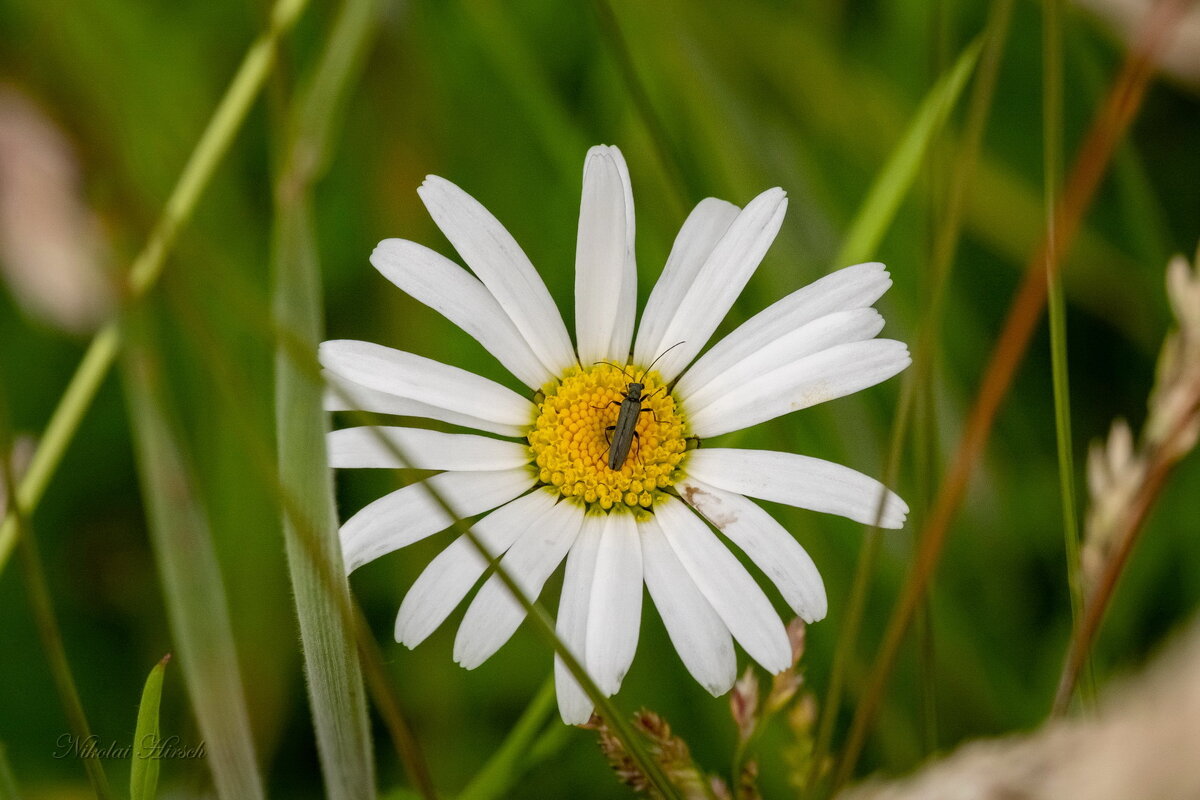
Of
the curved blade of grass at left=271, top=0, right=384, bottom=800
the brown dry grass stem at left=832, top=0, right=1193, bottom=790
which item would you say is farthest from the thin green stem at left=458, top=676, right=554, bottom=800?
the brown dry grass stem at left=832, top=0, right=1193, bottom=790

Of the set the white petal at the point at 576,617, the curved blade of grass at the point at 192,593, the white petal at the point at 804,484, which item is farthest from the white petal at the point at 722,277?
the curved blade of grass at the point at 192,593

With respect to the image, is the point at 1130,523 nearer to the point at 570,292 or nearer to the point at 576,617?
the point at 576,617

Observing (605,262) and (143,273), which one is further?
(143,273)

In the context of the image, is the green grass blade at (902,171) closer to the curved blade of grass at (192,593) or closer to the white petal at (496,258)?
the white petal at (496,258)

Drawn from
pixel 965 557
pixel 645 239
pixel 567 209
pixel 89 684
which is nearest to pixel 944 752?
pixel 965 557

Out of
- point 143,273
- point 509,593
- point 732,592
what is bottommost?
point 732,592

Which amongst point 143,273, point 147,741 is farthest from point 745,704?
point 143,273
